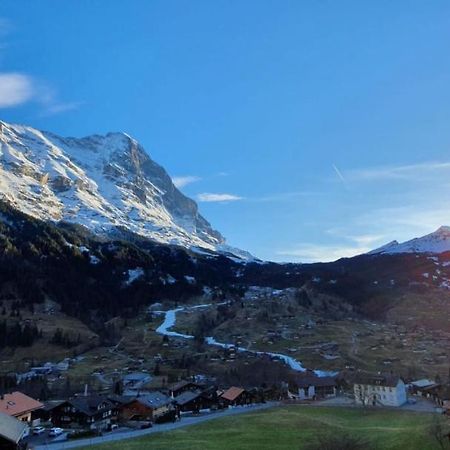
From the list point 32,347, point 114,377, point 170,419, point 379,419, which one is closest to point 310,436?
point 379,419

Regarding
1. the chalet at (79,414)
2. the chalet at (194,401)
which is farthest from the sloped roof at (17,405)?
the chalet at (194,401)

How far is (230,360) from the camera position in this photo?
175 metres

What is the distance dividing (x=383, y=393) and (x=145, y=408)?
51.6 meters

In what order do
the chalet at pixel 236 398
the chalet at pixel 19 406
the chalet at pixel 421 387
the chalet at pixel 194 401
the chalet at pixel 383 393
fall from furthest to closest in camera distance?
the chalet at pixel 421 387 → the chalet at pixel 236 398 → the chalet at pixel 383 393 → the chalet at pixel 194 401 → the chalet at pixel 19 406

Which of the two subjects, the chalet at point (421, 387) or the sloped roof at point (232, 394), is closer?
the sloped roof at point (232, 394)

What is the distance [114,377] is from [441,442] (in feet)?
392

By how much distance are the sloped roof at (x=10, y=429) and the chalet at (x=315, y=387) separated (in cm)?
8349

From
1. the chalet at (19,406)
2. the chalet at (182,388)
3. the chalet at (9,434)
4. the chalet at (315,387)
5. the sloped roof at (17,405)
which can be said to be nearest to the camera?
the chalet at (9,434)

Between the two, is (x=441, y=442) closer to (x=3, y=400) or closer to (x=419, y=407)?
(x=419, y=407)

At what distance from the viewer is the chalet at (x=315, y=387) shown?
126 metres

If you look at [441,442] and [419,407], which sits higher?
[441,442]

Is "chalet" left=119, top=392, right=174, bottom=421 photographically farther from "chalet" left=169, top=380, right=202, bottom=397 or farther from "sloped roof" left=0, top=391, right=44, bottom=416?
"sloped roof" left=0, top=391, right=44, bottom=416

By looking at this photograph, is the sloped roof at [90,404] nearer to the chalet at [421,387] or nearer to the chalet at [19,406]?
the chalet at [19,406]

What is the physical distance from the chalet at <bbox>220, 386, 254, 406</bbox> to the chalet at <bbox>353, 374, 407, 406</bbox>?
24.0m
